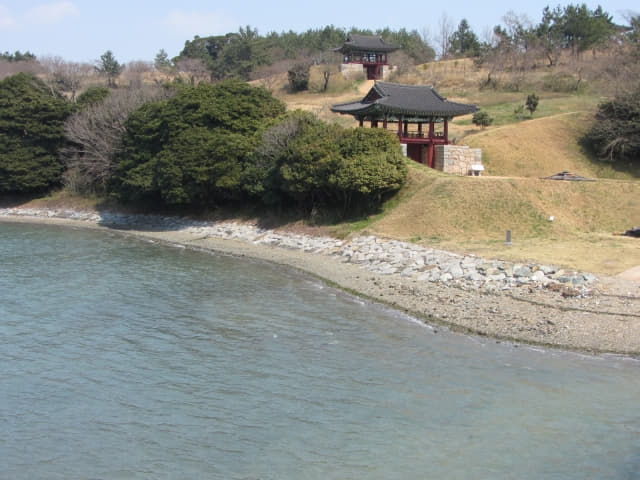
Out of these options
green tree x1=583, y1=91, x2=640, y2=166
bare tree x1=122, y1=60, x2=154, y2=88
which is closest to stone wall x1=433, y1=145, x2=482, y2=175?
green tree x1=583, y1=91, x2=640, y2=166

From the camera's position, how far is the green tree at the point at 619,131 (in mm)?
39156

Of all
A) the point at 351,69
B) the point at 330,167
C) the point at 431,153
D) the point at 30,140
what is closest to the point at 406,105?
the point at 431,153

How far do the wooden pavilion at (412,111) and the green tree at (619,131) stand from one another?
9.99 metres

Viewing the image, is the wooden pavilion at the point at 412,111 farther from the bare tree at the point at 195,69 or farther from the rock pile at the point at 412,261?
the bare tree at the point at 195,69

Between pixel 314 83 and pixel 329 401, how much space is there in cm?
6832

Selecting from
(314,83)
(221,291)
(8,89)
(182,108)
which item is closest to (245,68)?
(314,83)

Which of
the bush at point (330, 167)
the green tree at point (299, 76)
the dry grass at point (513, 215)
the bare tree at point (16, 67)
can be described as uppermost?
the bare tree at point (16, 67)

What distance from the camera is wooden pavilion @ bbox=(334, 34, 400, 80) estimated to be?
244 feet

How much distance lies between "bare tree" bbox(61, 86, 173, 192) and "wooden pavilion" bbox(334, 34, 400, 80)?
33.9m

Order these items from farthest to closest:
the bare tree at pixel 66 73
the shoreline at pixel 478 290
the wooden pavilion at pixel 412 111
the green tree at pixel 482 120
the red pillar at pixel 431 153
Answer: the bare tree at pixel 66 73 < the green tree at pixel 482 120 < the red pillar at pixel 431 153 < the wooden pavilion at pixel 412 111 < the shoreline at pixel 478 290

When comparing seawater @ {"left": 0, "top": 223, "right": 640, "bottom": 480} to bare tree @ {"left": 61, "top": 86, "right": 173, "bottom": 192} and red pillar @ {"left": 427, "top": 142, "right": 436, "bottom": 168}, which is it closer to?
red pillar @ {"left": 427, "top": 142, "right": 436, "bottom": 168}

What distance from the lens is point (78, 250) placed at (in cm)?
3262

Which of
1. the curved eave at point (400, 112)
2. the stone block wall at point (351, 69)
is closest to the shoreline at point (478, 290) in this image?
the curved eave at point (400, 112)

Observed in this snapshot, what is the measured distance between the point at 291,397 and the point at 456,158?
27.3 metres
